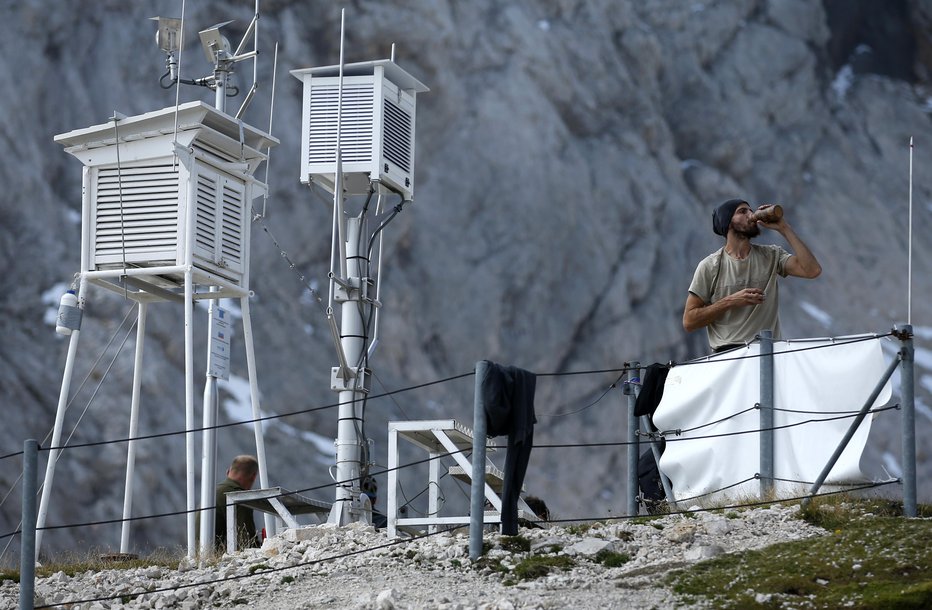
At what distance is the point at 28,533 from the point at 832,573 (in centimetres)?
558

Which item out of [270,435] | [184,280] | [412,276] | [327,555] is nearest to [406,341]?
[412,276]

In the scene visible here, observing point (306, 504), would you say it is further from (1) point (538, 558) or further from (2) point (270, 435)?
(2) point (270, 435)

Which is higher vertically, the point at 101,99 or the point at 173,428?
the point at 101,99

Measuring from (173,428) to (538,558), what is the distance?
22.0 meters

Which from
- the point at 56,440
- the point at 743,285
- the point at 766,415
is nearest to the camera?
the point at 766,415

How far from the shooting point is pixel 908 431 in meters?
10.8

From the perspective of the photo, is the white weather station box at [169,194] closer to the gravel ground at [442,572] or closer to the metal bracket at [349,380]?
the metal bracket at [349,380]

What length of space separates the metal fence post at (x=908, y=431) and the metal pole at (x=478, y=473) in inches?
120

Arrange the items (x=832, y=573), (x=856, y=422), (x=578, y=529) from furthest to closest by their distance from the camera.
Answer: (x=578, y=529)
(x=856, y=422)
(x=832, y=573)

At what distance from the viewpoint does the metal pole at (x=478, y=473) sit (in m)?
10.6

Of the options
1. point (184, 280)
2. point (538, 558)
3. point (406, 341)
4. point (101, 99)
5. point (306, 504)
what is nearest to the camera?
point (538, 558)

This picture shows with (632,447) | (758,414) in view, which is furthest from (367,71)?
(758,414)

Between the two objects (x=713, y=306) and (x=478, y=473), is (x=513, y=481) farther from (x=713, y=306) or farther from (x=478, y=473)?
(x=713, y=306)

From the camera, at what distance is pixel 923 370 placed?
4312cm
